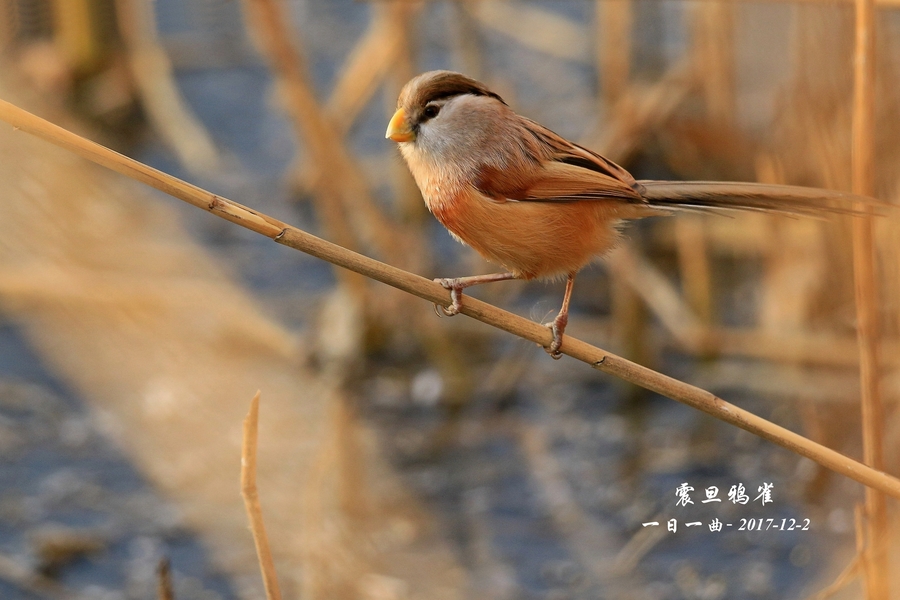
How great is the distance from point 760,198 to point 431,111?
89 centimetres

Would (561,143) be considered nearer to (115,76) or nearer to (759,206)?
(759,206)

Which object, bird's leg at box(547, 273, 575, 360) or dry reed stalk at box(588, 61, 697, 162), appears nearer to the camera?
bird's leg at box(547, 273, 575, 360)

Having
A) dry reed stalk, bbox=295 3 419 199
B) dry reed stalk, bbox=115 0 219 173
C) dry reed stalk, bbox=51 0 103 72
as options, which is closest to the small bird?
dry reed stalk, bbox=295 3 419 199

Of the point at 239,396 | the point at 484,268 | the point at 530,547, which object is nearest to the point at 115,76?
the point at 484,268

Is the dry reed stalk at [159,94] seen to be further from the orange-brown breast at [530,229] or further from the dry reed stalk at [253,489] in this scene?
the dry reed stalk at [253,489]

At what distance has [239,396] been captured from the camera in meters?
3.88

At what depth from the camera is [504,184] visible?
2.58m

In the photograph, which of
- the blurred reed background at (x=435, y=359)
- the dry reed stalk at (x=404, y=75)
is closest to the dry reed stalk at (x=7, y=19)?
the blurred reed background at (x=435, y=359)

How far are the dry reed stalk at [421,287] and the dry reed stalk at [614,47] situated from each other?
2.85 meters

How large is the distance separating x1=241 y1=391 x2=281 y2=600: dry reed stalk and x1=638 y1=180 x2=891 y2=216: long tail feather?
3.66 feet

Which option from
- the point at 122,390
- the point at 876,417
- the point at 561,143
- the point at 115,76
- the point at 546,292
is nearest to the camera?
the point at 876,417

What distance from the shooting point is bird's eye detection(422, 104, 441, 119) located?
2596 mm

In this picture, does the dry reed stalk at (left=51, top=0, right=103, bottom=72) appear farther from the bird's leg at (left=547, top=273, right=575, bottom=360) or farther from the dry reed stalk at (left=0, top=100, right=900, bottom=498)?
the dry reed stalk at (left=0, top=100, right=900, bottom=498)

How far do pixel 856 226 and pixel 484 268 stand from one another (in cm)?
280
